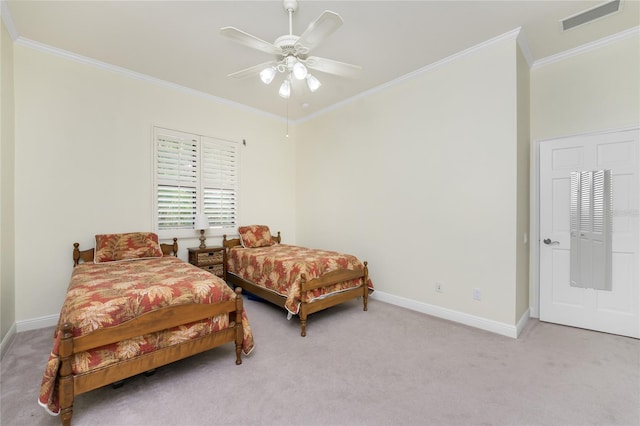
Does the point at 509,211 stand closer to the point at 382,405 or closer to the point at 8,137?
the point at 382,405

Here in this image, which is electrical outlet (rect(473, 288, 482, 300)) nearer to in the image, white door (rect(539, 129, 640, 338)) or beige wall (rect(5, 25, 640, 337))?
beige wall (rect(5, 25, 640, 337))

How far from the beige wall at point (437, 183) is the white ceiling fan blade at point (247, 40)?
83.8 inches

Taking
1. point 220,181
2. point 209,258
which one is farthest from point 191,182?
point 209,258

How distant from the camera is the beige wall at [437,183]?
3.02 m

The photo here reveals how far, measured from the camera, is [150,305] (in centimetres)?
202

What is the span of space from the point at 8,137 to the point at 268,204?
3306 millimetres

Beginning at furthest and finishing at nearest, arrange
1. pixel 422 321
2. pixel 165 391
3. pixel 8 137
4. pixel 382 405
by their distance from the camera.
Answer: pixel 422 321 → pixel 8 137 → pixel 165 391 → pixel 382 405

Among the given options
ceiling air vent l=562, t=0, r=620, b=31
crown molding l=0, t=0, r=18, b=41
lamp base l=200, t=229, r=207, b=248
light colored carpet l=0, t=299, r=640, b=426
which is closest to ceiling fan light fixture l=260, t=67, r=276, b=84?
crown molding l=0, t=0, r=18, b=41

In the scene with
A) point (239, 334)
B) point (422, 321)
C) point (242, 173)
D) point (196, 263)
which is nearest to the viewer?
point (239, 334)

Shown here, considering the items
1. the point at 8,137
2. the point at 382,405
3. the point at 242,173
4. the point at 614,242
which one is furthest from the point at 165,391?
the point at 614,242

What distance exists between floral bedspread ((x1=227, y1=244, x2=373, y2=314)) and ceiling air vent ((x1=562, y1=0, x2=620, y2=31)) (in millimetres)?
3270

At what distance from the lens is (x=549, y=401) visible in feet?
6.38

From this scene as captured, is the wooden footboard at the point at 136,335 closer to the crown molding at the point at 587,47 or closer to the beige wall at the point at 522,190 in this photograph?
the beige wall at the point at 522,190

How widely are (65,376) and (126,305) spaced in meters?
0.46
